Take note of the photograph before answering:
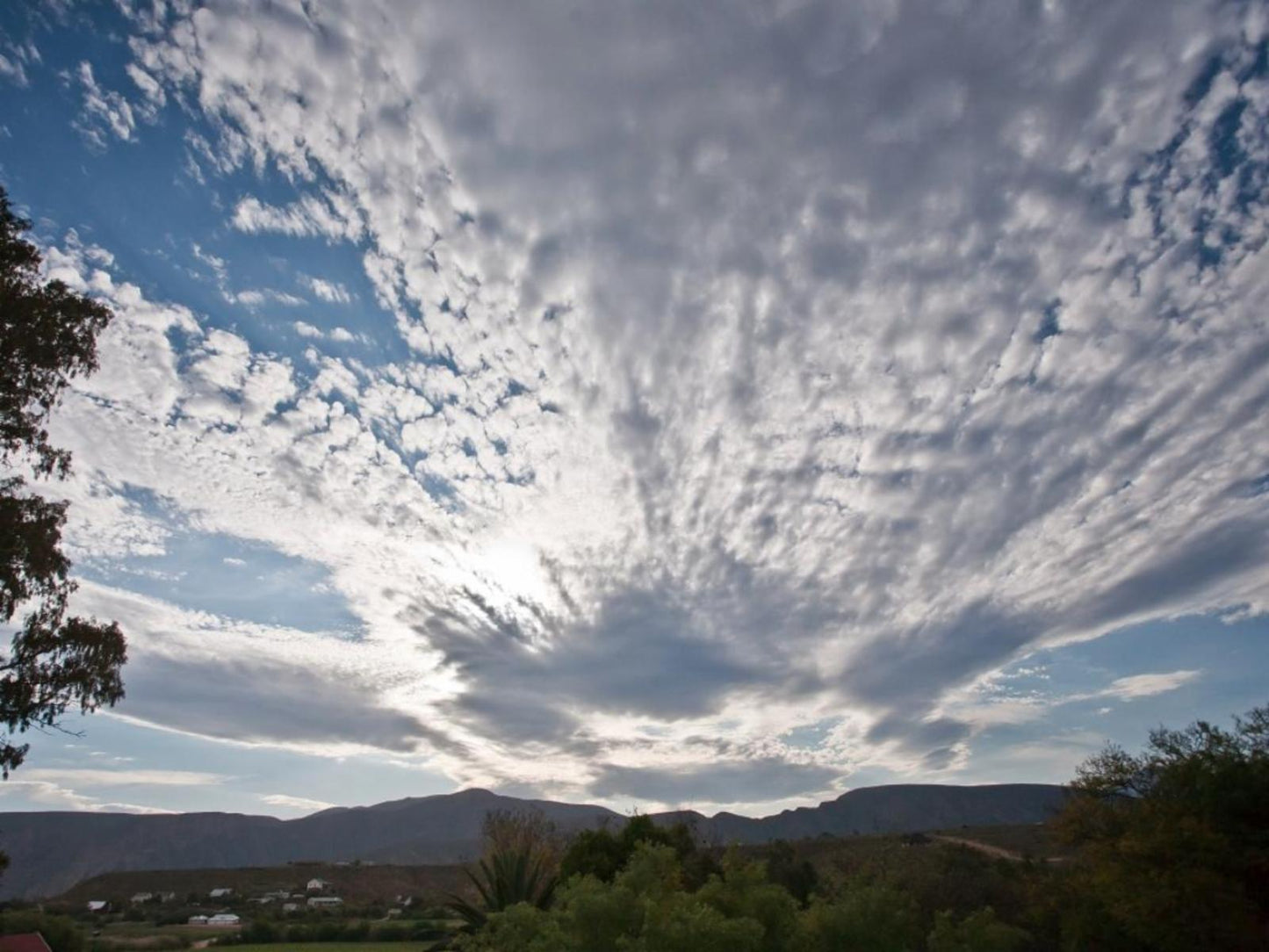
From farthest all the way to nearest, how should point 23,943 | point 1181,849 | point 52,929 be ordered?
point 52,929 → point 23,943 → point 1181,849

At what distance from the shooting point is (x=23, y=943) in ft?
75.9

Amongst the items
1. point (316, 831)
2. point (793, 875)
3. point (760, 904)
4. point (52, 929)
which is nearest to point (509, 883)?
point (760, 904)

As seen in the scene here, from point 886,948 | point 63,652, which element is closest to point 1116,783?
point 886,948

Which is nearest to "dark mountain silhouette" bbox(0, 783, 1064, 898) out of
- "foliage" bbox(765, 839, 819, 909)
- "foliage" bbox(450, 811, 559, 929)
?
"foliage" bbox(765, 839, 819, 909)

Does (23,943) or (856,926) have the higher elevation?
(23,943)

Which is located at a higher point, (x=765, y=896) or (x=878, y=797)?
(x=878, y=797)

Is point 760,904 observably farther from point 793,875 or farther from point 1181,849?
point 793,875

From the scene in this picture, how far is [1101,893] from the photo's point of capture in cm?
1441

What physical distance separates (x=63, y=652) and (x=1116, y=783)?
2357cm

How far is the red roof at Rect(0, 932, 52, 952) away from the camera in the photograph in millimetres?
22484

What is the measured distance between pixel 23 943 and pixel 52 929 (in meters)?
6.62

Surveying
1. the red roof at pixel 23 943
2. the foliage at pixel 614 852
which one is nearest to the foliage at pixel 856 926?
the foliage at pixel 614 852

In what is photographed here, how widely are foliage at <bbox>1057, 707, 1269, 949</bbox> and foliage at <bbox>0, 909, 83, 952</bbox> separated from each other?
109 feet

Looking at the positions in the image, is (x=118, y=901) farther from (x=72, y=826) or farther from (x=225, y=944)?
(x=72, y=826)
